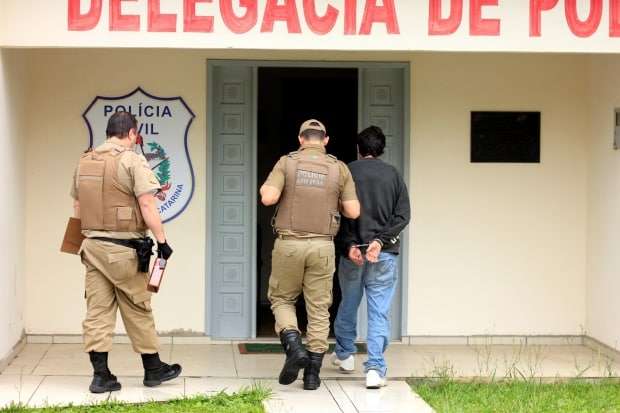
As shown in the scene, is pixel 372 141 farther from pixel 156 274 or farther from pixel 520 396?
pixel 520 396

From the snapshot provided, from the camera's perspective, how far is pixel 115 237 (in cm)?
710

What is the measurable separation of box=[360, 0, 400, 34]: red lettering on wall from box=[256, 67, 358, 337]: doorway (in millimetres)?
1901

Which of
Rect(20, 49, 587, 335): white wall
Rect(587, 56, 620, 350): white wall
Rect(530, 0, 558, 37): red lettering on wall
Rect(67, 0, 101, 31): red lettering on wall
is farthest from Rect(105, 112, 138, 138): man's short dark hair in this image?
Rect(587, 56, 620, 350): white wall

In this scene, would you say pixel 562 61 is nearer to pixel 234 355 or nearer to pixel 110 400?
pixel 234 355

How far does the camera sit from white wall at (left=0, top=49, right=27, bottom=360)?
308 inches

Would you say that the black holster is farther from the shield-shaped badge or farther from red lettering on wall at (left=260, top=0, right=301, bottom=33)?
the shield-shaped badge

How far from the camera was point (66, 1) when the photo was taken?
7461 mm

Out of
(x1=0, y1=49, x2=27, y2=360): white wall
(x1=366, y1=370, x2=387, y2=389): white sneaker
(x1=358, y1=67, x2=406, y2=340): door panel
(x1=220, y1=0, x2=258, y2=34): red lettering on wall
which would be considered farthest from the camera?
(x1=358, y1=67, x2=406, y2=340): door panel

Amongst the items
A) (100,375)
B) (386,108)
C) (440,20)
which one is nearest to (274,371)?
(100,375)

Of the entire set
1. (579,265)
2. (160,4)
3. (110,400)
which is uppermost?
(160,4)

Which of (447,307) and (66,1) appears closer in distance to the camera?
(66,1)

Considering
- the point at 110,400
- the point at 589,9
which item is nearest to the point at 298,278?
the point at 110,400

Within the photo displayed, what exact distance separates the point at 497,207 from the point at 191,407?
3730 mm

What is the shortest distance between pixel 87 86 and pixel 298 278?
288cm
